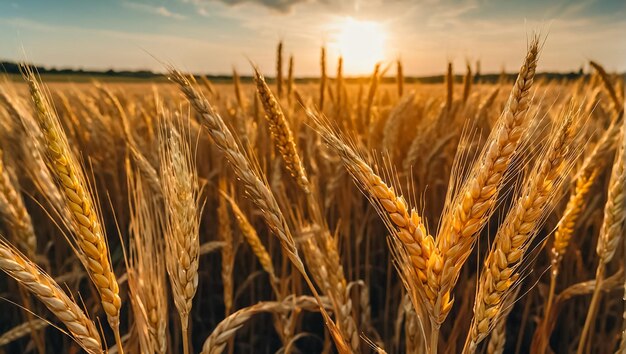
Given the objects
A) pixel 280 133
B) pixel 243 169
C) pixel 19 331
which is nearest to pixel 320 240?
pixel 280 133

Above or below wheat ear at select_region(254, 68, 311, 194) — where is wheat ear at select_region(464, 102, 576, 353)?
below

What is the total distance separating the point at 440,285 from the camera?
0.75 meters

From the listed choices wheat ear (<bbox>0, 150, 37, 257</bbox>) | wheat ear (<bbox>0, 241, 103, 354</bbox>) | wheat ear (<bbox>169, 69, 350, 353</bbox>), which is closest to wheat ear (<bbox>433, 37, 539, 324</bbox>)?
wheat ear (<bbox>169, 69, 350, 353</bbox>)

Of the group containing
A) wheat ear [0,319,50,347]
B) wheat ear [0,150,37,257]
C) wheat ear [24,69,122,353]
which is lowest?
wheat ear [0,319,50,347]

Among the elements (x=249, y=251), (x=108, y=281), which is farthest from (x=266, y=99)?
(x=249, y=251)

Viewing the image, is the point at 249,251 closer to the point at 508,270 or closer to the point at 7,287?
the point at 7,287

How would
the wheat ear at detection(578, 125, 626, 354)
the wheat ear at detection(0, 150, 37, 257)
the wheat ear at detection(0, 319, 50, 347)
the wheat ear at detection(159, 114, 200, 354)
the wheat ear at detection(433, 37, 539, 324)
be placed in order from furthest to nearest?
1. the wheat ear at detection(0, 319, 50, 347)
2. the wheat ear at detection(0, 150, 37, 257)
3. the wheat ear at detection(578, 125, 626, 354)
4. the wheat ear at detection(159, 114, 200, 354)
5. the wheat ear at detection(433, 37, 539, 324)

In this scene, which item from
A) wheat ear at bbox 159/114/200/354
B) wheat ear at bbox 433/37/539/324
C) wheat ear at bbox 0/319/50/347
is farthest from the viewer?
wheat ear at bbox 0/319/50/347

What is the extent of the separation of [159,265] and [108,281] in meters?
0.27

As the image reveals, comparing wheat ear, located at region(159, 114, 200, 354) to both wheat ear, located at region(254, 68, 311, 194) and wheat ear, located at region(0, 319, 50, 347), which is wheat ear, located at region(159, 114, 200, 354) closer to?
wheat ear, located at region(254, 68, 311, 194)

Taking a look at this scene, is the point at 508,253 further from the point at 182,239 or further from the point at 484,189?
the point at 182,239

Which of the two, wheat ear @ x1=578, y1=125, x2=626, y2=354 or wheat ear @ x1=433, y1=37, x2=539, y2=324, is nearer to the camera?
wheat ear @ x1=433, y1=37, x2=539, y2=324

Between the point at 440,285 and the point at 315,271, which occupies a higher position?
the point at 440,285

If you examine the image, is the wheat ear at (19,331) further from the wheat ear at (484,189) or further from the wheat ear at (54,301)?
the wheat ear at (484,189)
